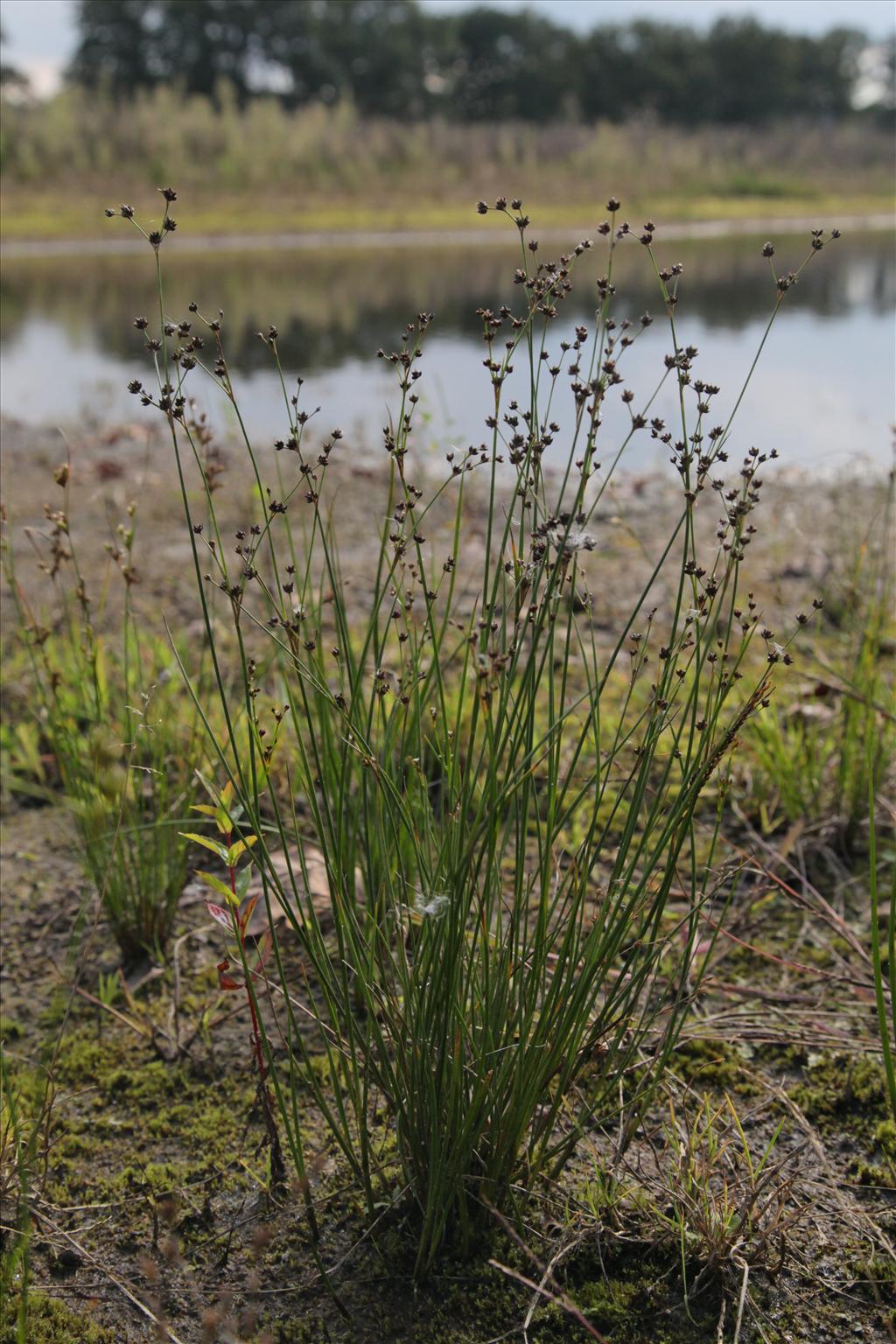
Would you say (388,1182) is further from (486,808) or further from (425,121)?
(425,121)

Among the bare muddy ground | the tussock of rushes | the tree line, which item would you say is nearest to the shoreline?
the bare muddy ground

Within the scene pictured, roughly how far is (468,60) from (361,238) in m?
26.6

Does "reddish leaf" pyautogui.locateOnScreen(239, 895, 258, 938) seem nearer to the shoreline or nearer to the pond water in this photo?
the pond water

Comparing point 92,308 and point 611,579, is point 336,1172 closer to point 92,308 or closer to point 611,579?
point 611,579

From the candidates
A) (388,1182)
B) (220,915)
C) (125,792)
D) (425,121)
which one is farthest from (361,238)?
(425,121)

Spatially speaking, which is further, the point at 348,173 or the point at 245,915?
the point at 348,173

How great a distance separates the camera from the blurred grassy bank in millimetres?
15586

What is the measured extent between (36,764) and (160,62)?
118 feet

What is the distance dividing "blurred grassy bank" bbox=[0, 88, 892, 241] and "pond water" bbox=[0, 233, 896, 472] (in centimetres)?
162

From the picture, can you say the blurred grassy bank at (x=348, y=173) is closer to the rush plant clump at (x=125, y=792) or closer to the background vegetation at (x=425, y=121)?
the background vegetation at (x=425, y=121)

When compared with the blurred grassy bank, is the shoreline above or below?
below

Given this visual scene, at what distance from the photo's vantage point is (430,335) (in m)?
8.80

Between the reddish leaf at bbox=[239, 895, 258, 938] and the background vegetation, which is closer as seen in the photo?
the reddish leaf at bbox=[239, 895, 258, 938]

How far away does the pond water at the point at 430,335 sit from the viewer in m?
6.11
